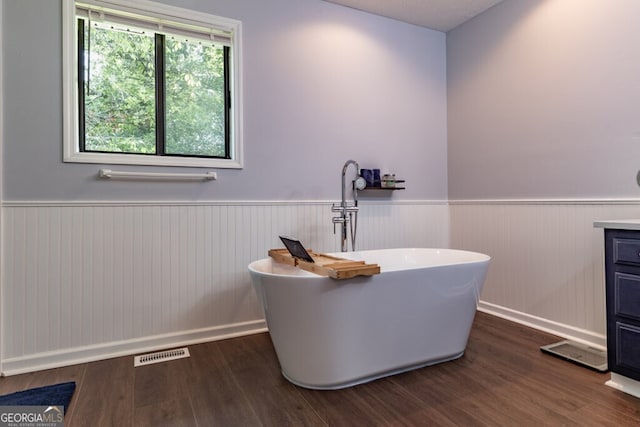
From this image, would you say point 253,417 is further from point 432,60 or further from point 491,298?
point 432,60

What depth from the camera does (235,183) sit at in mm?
2574

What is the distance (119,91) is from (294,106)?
1.19 meters

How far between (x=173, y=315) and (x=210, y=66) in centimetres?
178

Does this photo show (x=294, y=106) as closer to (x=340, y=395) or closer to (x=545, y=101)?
(x=545, y=101)

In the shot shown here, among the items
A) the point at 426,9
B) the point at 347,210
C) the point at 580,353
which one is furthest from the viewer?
the point at 426,9

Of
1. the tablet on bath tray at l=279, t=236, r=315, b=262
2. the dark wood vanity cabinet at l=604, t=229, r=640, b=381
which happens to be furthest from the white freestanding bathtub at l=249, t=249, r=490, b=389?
the dark wood vanity cabinet at l=604, t=229, r=640, b=381

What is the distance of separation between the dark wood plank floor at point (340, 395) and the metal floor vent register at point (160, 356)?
54 millimetres

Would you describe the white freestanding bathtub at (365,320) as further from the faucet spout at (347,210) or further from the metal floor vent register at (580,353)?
the faucet spout at (347,210)

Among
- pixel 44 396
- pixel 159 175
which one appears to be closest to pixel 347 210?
pixel 159 175

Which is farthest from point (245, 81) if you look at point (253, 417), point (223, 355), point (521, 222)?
point (521, 222)

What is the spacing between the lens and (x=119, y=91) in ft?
7.72

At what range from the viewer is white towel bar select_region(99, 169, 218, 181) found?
7.17 ft

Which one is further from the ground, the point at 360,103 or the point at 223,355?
the point at 360,103

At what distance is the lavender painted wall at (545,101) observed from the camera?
2.18 metres
